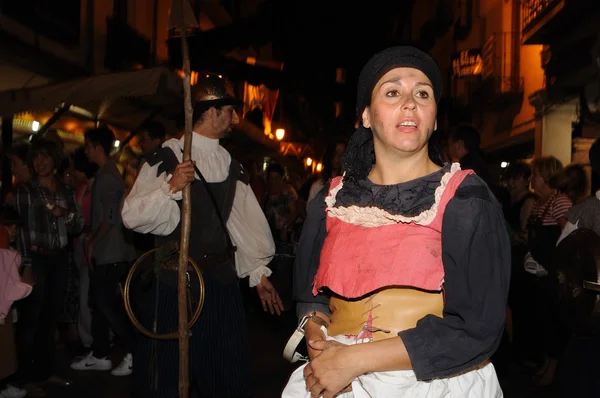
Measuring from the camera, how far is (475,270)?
2184 millimetres

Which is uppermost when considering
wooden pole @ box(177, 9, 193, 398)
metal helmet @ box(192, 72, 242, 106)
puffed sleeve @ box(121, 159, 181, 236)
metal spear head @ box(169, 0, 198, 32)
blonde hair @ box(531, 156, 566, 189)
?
metal spear head @ box(169, 0, 198, 32)

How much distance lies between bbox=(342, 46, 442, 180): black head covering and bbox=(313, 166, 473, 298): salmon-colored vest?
262mm

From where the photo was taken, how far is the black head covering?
2473mm

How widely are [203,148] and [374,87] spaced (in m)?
2.55

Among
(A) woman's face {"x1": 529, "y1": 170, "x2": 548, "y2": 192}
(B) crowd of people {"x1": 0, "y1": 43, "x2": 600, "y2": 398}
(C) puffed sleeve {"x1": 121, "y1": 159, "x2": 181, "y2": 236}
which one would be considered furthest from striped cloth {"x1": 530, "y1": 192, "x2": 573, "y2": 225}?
(C) puffed sleeve {"x1": 121, "y1": 159, "x2": 181, "y2": 236}

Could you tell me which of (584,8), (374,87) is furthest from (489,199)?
(584,8)

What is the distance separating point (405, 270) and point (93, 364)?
19.2 ft

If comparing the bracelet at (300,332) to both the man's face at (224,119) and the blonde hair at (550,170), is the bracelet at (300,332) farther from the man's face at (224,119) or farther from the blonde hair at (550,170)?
the blonde hair at (550,170)

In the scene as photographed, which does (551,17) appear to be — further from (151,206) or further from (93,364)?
(151,206)

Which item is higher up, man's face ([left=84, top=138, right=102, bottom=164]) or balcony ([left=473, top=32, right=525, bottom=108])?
balcony ([left=473, top=32, right=525, bottom=108])

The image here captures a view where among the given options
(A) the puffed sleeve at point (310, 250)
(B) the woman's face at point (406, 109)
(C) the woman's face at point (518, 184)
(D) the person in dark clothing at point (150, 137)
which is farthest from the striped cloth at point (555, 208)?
(B) the woman's face at point (406, 109)

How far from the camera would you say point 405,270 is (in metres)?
2.28

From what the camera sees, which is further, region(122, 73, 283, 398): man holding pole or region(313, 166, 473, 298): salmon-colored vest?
region(122, 73, 283, 398): man holding pole

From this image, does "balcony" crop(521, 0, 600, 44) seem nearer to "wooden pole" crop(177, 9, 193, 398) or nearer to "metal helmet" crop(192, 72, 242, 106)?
"metal helmet" crop(192, 72, 242, 106)
